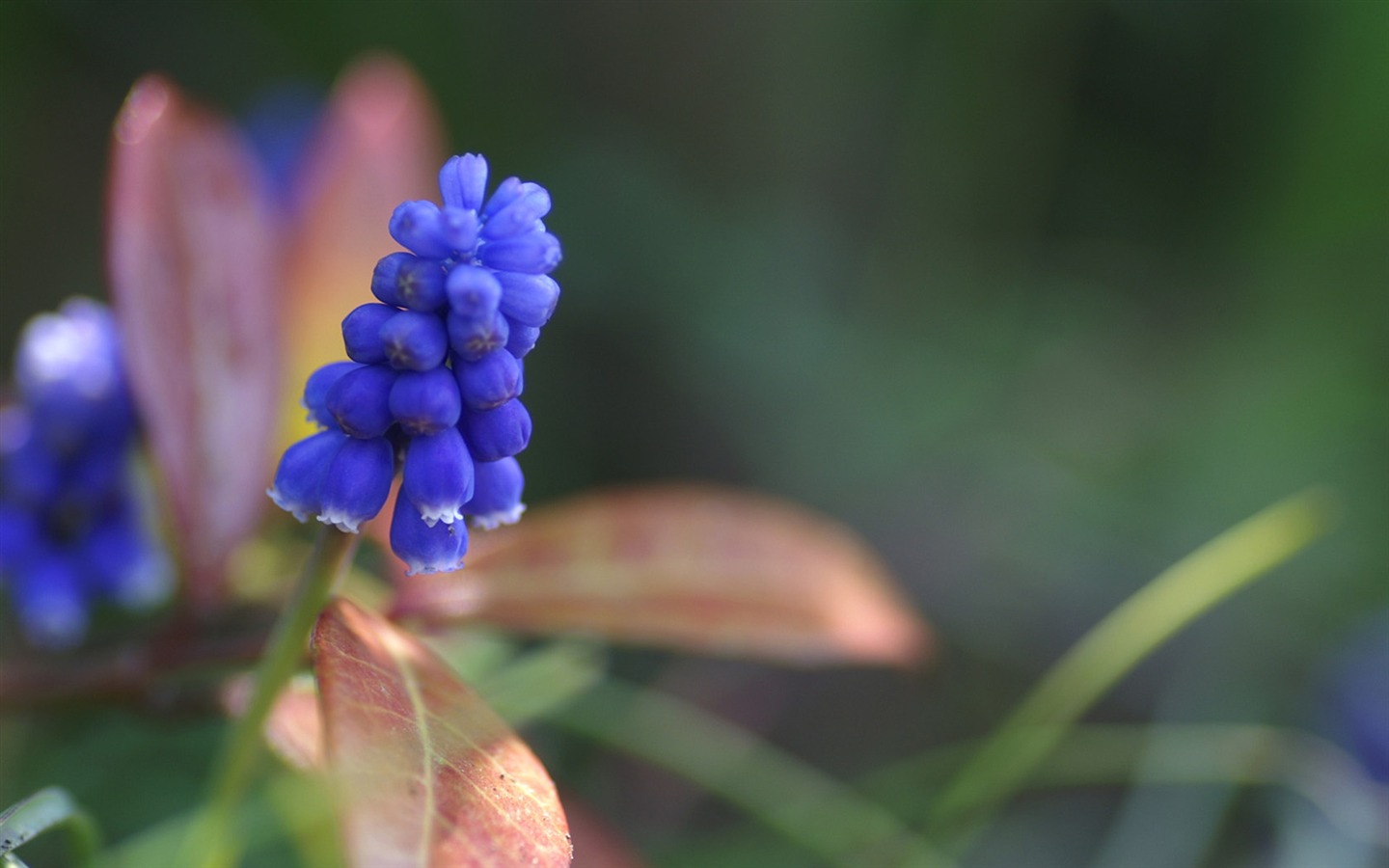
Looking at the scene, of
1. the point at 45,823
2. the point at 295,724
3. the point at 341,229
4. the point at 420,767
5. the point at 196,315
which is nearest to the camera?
the point at 420,767

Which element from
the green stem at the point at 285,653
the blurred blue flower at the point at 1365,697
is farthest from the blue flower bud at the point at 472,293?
the blurred blue flower at the point at 1365,697

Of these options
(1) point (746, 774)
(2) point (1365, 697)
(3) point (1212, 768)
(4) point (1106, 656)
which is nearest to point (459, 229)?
(1) point (746, 774)

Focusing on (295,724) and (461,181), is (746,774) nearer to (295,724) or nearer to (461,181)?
(295,724)

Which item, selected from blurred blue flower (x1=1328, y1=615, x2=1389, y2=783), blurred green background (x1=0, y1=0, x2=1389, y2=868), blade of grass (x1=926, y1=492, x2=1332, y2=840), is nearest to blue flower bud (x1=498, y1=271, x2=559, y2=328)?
blade of grass (x1=926, y1=492, x2=1332, y2=840)

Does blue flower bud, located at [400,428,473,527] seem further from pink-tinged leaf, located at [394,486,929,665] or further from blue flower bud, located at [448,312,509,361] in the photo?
pink-tinged leaf, located at [394,486,929,665]

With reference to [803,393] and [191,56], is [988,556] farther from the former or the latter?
[191,56]
